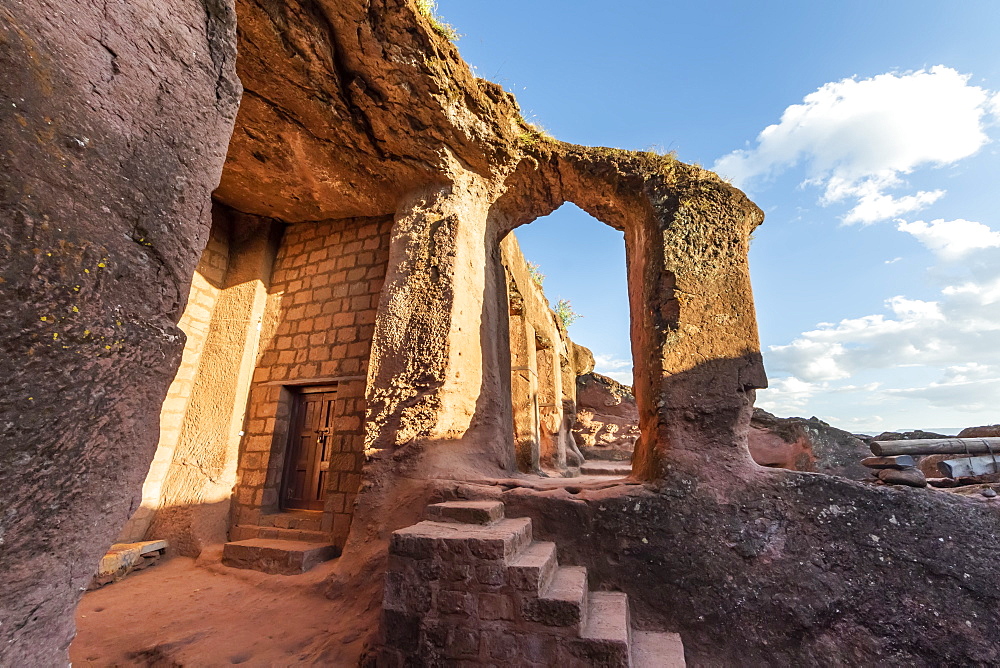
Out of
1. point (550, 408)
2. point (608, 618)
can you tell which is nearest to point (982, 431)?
point (550, 408)

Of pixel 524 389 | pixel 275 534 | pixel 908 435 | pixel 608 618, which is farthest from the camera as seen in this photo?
pixel 524 389

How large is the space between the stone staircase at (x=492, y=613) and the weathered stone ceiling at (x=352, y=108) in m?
3.46

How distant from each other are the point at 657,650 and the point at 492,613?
3.00 ft

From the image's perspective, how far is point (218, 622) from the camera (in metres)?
3.04

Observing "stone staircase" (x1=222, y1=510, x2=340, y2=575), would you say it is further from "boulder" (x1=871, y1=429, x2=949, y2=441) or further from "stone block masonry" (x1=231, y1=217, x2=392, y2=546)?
"boulder" (x1=871, y1=429, x2=949, y2=441)

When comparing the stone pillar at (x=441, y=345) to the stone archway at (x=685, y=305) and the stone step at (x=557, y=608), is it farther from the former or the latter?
the stone step at (x=557, y=608)

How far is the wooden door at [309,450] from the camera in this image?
476cm

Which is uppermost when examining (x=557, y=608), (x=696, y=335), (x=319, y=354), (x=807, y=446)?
(x=319, y=354)

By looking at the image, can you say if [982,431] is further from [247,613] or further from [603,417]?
[247,613]

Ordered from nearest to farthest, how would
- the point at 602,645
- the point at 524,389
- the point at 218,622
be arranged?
1. the point at 602,645
2. the point at 218,622
3. the point at 524,389

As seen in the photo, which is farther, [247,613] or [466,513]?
[247,613]

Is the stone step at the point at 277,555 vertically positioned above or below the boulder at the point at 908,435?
below

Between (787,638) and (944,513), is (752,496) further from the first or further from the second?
(944,513)

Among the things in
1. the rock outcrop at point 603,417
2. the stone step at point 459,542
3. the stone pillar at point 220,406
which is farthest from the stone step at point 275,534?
the rock outcrop at point 603,417
